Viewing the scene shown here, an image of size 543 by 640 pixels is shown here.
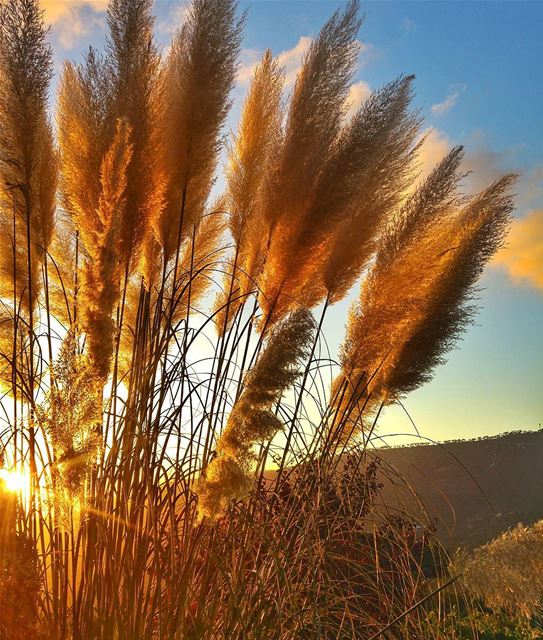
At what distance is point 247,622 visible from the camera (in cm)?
219

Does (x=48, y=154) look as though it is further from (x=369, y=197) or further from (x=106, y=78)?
(x=369, y=197)

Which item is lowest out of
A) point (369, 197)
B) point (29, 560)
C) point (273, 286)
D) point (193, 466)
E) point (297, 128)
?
point (29, 560)

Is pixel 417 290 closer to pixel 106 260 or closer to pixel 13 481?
pixel 106 260

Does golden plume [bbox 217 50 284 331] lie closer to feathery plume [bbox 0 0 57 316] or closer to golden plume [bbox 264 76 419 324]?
golden plume [bbox 264 76 419 324]

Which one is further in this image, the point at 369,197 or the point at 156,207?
the point at 369,197

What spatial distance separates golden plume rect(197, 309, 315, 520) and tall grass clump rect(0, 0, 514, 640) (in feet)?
1.98

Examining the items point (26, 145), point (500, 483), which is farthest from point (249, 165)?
point (500, 483)

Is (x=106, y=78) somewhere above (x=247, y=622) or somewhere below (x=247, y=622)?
above

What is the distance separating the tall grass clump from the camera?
2262 millimetres

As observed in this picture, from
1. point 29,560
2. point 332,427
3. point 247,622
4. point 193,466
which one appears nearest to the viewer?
point 29,560

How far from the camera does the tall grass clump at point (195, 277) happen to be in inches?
89.0

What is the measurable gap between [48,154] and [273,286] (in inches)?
41.0

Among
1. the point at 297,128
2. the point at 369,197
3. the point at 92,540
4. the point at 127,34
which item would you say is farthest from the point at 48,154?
the point at 92,540

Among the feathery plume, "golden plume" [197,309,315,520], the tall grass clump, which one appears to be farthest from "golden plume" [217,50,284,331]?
"golden plume" [197,309,315,520]
